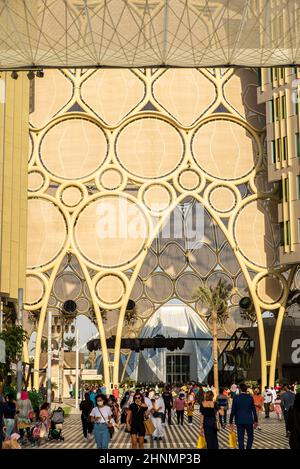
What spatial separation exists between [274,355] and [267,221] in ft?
37.4

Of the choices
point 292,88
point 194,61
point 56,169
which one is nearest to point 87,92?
point 56,169

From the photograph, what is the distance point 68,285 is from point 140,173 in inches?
819

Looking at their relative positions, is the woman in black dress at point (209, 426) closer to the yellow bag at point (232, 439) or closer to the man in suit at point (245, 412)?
the man in suit at point (245, 412)

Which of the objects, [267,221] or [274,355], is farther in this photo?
[267,221]

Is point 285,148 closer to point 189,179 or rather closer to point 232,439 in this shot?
point 189,179

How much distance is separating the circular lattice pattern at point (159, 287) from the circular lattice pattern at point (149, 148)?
22.1m

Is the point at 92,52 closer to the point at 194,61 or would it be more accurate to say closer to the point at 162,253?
the point at 194,61

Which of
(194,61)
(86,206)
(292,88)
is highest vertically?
(292,88)

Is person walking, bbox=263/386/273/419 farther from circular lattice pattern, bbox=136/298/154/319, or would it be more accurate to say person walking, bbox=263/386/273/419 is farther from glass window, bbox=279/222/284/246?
circular lattice pattern, bbox=136/298/154/319

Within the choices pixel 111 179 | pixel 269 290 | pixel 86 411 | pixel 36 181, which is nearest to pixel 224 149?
pixel 111 179

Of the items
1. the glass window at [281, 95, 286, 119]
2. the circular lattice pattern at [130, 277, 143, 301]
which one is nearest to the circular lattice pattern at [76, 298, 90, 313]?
the circular lattice pattern at [130, 277, 143, 301]

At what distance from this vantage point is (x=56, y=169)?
221 ft

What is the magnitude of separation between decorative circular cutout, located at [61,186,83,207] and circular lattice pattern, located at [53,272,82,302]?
18162mm

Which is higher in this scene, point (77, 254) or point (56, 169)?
point (56, 169)
